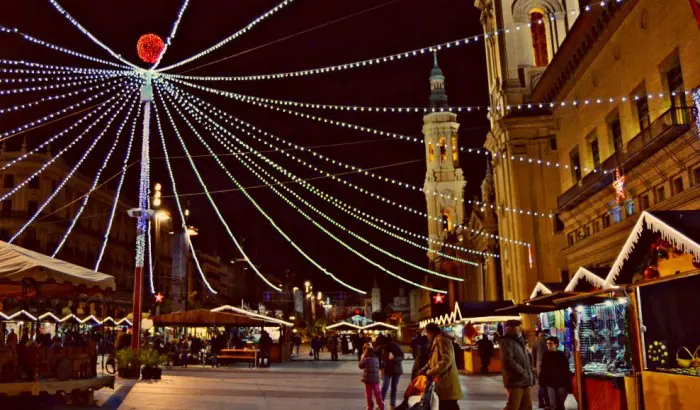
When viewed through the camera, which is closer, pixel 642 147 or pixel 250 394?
pixel 250 394

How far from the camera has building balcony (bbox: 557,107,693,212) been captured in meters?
16.6

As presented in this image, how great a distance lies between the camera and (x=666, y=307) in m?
10.1

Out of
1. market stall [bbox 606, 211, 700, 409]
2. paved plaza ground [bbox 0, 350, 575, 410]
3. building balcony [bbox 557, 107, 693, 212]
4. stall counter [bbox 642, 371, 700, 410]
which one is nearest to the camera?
stall counter [bbox 642, 371, 700, 410]

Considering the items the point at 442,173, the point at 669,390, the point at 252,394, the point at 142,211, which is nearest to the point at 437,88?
the point at 442,173

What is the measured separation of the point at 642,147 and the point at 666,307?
9294 millimetres

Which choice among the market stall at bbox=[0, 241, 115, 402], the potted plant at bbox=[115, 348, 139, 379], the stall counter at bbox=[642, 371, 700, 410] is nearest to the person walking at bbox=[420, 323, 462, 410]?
the stall counter at bbox=[642, 371, 700, 410]

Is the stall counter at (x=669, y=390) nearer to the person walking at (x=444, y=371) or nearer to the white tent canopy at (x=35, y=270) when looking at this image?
the person walking at (x=444, y=371)

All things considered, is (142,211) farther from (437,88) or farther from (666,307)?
(437,88)

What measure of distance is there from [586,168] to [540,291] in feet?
27.9

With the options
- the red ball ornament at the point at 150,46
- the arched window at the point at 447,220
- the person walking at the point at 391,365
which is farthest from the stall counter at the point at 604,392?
the arched window at the point at 447,220

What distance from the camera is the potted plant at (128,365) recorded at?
61.4ft

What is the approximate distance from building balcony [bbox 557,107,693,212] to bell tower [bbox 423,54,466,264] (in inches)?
2095

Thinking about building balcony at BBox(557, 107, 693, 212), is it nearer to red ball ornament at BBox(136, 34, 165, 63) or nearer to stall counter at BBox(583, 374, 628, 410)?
stall counter at BBox(583, 374, 628, 410)

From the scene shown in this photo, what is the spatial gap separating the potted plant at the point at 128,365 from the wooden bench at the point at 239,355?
978 cm
